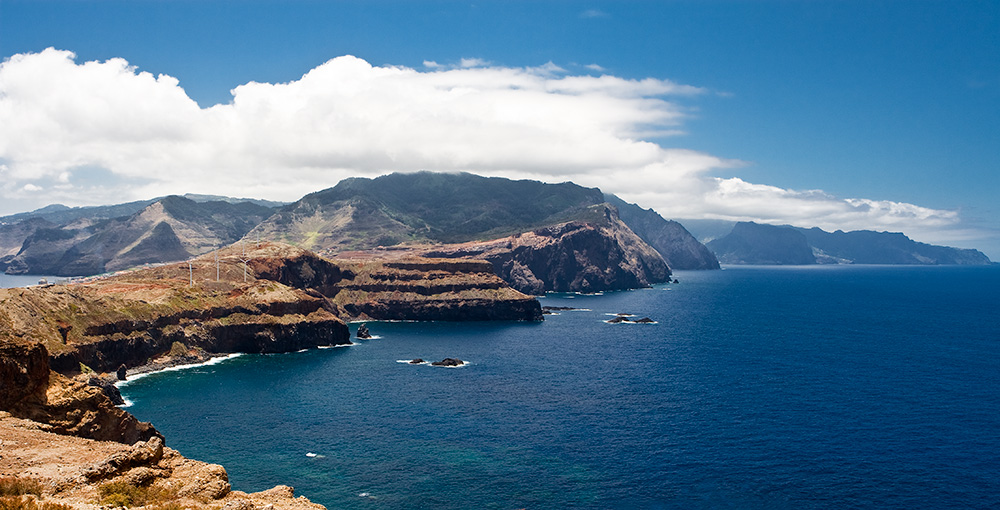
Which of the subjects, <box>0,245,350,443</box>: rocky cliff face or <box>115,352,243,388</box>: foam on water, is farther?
<box>115,352,243,388</box>: foam on water

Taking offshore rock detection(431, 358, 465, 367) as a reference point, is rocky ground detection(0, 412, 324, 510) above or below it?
above

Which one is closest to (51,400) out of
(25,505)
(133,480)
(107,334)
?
(133,480)

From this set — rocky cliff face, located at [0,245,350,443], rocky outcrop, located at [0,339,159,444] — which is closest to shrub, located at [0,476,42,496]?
rocky outcrop, located at [0,339,159,444]

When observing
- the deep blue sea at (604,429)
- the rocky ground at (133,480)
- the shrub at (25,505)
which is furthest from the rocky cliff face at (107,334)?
the shrub at (25,505)

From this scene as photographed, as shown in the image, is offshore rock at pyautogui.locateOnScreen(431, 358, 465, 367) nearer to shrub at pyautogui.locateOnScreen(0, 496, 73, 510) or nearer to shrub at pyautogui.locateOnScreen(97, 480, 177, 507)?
shrub at pyautogui.locateOnScreen(97, 480, 177, 507)

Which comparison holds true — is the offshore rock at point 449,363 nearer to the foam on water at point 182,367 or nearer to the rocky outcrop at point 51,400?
the foam on water at point 182,367

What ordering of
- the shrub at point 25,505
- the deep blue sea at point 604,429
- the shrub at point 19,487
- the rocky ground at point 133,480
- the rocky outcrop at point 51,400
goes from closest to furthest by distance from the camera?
the shrub at point 25,505, the shrub at point 19,487, the rocky ground at point 133,480, the rocky outcrop at point 51,400, the deep blue sea at point 604,429

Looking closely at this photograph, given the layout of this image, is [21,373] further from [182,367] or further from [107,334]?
[182,367]

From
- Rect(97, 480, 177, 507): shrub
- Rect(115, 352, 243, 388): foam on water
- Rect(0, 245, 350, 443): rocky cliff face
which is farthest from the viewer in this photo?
Rect(115, 352, 243, 388): foam on water

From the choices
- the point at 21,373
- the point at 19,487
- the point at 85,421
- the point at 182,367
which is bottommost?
the point at 182,367
